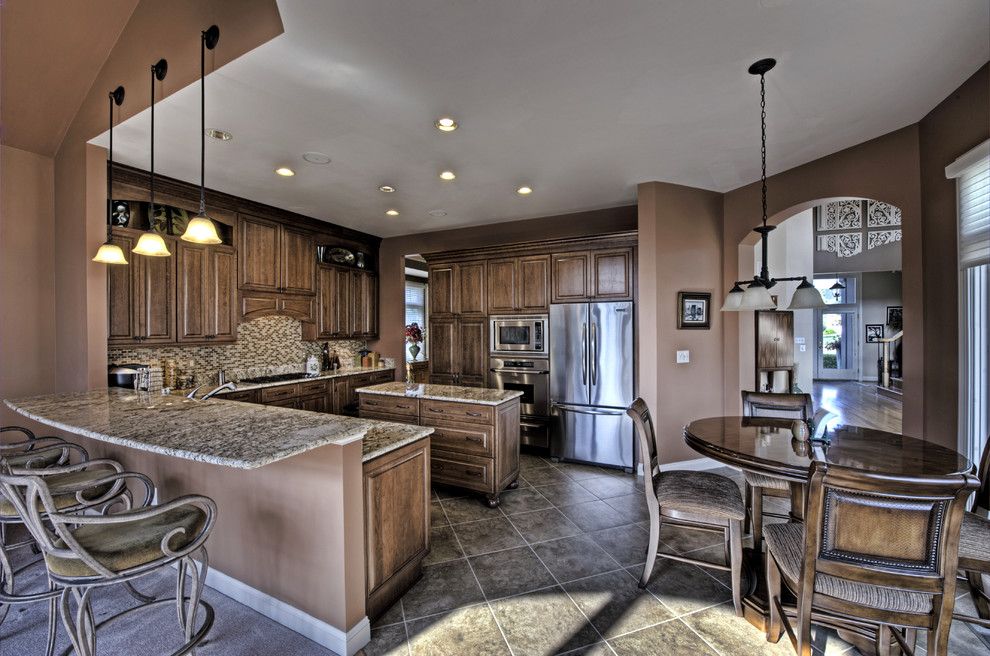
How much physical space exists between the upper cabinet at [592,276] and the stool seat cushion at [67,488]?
12.4 ft

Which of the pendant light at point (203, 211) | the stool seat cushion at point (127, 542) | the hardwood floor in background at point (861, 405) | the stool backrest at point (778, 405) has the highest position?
the pendant light at point (203, 211)

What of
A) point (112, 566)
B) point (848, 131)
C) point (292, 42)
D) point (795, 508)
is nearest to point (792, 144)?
point (848, 131)

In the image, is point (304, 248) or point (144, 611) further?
point (304, 248)

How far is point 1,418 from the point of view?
2.81 m

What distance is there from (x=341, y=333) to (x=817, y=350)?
13.2m

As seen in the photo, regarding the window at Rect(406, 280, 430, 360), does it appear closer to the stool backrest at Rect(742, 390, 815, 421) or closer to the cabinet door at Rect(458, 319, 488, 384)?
the cabinet door at Rect(458, 319, 488, 384)

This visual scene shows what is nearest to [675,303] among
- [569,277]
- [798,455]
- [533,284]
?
[569,277]

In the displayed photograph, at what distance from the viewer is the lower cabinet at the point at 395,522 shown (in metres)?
1.92

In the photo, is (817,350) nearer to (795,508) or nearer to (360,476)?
(795,508)

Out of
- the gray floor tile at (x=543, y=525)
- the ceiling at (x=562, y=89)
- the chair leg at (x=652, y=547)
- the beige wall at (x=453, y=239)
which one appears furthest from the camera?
the beige wall at (x=453, y=239)

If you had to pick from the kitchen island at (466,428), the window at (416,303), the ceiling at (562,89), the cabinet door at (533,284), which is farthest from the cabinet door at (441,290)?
the window at (416,303)

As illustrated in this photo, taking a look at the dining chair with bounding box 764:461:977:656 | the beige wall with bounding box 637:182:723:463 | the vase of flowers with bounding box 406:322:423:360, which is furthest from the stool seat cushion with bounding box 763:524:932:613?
the vase of flowers with bounding box 406:322:423:360

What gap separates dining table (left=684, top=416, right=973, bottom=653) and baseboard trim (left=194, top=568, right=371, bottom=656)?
1850 mm

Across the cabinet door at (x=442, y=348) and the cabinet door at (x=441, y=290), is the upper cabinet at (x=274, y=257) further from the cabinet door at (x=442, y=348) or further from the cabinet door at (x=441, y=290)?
the cabinet door at (x=442, y=348)
